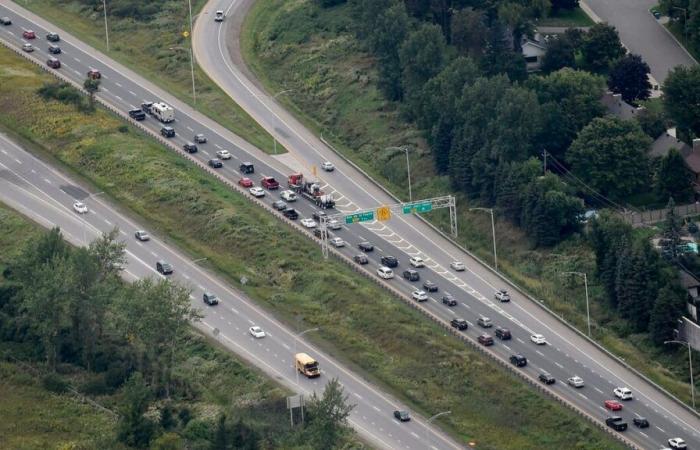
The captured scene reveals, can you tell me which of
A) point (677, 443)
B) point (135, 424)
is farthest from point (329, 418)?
point (677, 443)

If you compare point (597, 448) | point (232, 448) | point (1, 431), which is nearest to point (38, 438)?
point (1, 431)

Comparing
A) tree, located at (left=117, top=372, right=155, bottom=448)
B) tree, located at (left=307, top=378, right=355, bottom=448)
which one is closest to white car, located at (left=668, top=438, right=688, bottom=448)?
tree, located at (left=307, top=378, right=355, bottom=448)

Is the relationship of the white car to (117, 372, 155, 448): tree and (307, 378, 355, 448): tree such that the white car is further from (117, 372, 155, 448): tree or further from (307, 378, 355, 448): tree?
(117, 372, 155, 448): tree

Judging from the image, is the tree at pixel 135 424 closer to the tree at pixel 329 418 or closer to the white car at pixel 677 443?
the tree at pixel 329 418

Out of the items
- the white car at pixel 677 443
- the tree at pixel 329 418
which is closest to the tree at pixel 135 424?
the tree at pixel 329 418

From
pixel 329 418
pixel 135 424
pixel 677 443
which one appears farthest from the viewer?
pixel 677 443

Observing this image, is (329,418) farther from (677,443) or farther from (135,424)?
(677,443)

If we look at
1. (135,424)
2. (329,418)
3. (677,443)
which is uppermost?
(329,418)

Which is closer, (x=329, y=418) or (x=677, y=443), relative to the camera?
(x=329, y=418)

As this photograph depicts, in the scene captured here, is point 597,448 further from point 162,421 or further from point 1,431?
point 1,431

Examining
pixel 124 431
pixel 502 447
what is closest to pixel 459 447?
pixel 502 447
